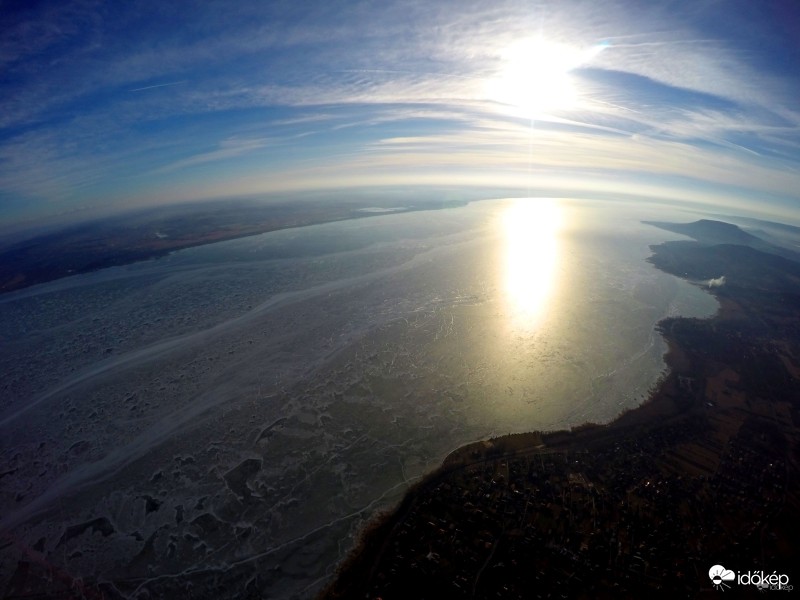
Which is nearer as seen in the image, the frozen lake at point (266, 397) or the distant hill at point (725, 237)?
the frozen lake at point (266, 397)

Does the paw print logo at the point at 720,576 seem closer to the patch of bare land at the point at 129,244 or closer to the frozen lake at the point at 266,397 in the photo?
the frozen lake at the point at 266,397

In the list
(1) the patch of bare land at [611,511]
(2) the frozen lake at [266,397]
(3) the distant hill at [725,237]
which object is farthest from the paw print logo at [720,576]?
(3) the distant hill at [725,237]

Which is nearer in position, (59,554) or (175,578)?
(175,578)

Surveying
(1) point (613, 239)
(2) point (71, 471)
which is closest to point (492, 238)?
(1) point (613, 239)

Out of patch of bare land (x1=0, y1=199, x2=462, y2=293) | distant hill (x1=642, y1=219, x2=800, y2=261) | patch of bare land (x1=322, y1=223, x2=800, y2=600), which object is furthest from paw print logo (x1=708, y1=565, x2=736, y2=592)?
distant hill (x1=642, y1=219, x2=800, y2=261)

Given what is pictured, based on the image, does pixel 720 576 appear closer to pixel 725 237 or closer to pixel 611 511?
pixel 611 511

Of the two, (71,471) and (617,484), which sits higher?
(71,471)

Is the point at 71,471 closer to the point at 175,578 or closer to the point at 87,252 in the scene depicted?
the point at 175,578
